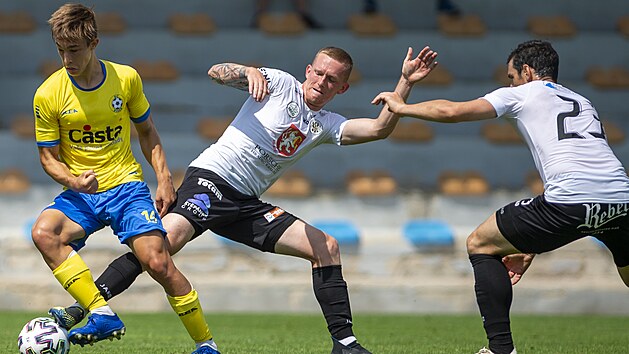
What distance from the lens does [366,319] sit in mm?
9352

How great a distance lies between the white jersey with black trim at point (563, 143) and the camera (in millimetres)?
5207

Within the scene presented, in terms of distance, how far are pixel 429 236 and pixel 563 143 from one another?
560 cm

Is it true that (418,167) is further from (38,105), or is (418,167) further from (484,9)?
(38,105)

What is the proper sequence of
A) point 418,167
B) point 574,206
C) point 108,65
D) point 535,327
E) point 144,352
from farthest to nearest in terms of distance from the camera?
point 418,167
point 535,327
point 144,352
point 108,65
point 574,206

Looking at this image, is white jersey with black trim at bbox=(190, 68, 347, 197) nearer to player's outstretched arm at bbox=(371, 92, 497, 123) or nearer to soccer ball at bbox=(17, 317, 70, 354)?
player's outstretched arm at bbox=(371, 92, 497, 123)

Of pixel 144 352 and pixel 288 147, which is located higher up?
pixel 288 147

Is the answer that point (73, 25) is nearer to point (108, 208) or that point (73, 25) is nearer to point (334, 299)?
point (108, 208)

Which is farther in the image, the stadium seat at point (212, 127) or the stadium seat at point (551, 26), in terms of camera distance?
the stadium seat at point (551, 26)

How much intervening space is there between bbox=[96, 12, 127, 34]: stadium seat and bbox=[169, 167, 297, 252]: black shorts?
8266mm

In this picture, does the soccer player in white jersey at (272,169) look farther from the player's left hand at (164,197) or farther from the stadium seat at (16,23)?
the stadium seat at (16,23)

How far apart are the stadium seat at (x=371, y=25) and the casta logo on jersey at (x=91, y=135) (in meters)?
A: 8.50

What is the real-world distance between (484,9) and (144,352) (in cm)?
967

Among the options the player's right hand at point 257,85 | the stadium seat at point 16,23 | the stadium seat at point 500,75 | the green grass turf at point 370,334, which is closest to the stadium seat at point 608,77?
the stadium seat at point 500,75

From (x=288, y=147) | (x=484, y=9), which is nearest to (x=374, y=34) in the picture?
(x=484, y=9)
